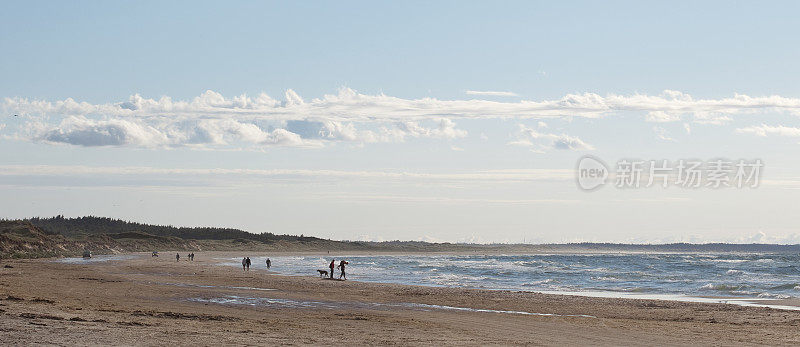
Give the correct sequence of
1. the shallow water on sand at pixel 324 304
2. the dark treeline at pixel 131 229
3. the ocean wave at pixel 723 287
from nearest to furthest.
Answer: the shallow water on sand at pixel 324 304 < the ocean wave at pixel 723 287 < the dark treeline at pixel 131 229

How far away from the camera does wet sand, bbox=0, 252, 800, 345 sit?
1636 cm

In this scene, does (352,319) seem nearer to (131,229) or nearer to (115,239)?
(115,239)

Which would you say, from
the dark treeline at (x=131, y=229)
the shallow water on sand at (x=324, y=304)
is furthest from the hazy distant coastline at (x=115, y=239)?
the shallow water on sand at (x=324, y=304)

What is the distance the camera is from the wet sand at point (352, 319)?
16359 mm

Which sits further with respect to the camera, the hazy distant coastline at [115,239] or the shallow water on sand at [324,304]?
the hazy distant coastline at [115,239]

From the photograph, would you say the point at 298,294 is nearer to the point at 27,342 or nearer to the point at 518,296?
the point at 518,296

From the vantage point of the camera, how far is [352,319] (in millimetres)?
Result: 21141

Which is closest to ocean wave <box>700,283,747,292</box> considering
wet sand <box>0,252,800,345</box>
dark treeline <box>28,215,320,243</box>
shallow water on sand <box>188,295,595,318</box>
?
wet sand <box>0,252,800,345</box>

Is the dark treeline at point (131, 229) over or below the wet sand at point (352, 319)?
over

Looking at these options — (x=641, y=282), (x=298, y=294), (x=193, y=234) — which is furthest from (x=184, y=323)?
(x=193, y=234)

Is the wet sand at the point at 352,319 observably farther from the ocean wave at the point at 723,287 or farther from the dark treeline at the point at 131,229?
the dark treeline at the point at 131,229

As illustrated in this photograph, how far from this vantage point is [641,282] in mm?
47750

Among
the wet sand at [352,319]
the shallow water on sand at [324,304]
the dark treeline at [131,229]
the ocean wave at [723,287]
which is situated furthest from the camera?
the dark treeline at [131,229]

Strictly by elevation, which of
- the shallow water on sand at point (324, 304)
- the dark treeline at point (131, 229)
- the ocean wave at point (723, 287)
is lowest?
the shallow water on sand at point (324, 304)
